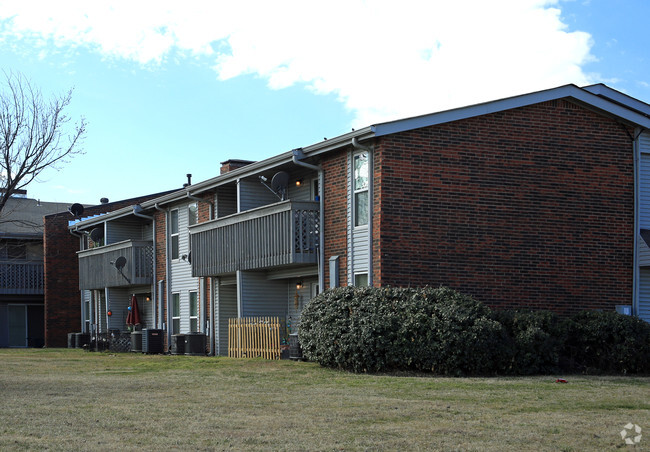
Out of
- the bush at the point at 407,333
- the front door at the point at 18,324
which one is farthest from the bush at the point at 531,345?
the front door at the point at 18,324

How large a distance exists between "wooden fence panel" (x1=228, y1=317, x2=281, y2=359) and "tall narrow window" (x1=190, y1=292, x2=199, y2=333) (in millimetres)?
4085

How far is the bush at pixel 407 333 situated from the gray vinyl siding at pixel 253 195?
7.40 metres

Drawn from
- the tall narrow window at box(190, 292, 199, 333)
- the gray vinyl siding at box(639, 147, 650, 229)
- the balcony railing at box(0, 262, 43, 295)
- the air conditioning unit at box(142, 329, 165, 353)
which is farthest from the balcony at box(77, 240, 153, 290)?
the gray vinyl siding at box(639, 147, 650, 229)

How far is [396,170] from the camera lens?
18781 mm

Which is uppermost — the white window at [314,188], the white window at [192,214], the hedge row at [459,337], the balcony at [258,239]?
the white window at [314,188]

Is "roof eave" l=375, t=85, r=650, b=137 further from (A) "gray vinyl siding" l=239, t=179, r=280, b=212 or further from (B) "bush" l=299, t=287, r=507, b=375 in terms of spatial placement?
(A) "gray vinyl siding" l=239, t=179, r=280, b=212

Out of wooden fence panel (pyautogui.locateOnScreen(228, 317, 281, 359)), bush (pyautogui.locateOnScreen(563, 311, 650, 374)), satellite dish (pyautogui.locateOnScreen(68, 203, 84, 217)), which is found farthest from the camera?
satellite dish (pyautogui.locateOnScreen(68, 203, 84, 217))

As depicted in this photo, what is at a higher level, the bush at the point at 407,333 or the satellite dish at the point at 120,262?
the satellite dish at the point at 120,262

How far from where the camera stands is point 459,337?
49.4 ft

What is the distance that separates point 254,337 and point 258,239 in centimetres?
257

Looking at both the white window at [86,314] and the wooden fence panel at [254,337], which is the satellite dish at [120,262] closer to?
the white window at [86,314]

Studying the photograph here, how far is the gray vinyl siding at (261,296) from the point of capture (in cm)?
2411

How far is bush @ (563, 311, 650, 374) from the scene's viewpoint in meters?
16.1

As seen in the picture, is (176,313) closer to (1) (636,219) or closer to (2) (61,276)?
(2) (61,276)
